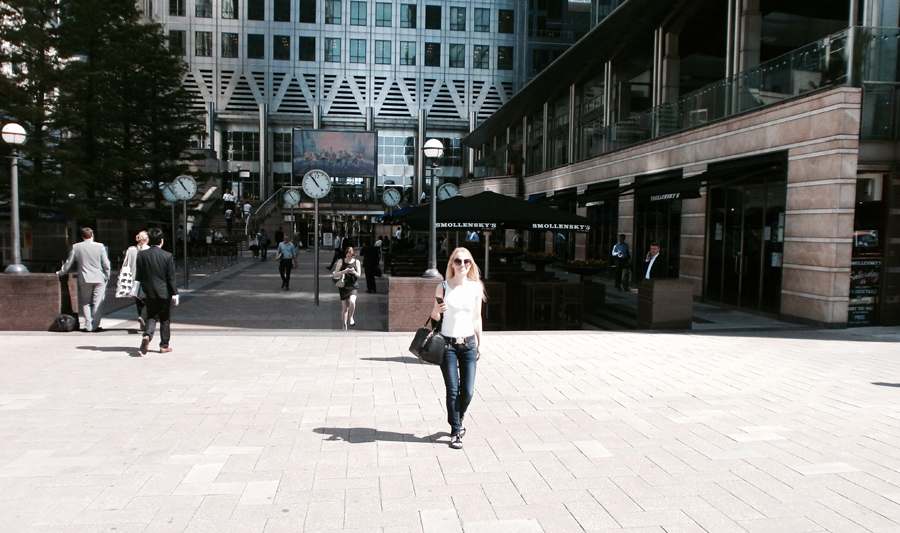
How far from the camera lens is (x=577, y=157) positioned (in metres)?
29.0

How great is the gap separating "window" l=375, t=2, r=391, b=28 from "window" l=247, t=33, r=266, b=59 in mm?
10754

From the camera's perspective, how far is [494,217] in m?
12.6

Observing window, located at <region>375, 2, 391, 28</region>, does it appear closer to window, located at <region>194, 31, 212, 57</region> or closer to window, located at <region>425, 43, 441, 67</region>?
window, located at <region>425, 43, 441, 67</region>

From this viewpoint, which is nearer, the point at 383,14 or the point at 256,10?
the point at 256,10

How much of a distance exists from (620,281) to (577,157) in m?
10.2

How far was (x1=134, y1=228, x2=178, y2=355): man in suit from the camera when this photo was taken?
8.96 meters

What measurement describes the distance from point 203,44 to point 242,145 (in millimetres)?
9591

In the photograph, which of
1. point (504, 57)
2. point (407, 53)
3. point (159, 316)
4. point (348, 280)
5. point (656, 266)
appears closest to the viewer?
point (159, 316)

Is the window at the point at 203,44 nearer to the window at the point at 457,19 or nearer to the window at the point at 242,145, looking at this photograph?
the window at the point at 242,145

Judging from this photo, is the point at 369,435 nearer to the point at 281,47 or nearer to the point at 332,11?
the point at 281,47

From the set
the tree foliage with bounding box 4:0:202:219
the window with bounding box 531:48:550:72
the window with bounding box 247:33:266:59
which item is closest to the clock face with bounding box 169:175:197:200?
the tree foliage with bounding box 4:0:202:219

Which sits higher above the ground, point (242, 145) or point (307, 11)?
point (307, 11)

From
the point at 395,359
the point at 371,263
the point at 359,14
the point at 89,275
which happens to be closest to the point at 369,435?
the point at 395,359

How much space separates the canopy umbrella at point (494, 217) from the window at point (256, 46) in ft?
169
